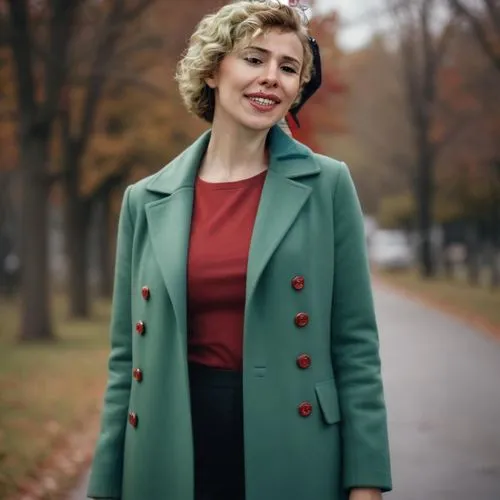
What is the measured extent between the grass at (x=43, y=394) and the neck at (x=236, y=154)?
4.02m

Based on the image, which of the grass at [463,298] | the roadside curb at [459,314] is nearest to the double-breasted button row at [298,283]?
the roadside curb at [459,314]

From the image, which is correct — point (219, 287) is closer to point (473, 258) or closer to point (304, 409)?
point (304, 409)

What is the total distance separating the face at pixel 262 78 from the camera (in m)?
3.06

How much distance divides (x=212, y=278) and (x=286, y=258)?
0.20 meters

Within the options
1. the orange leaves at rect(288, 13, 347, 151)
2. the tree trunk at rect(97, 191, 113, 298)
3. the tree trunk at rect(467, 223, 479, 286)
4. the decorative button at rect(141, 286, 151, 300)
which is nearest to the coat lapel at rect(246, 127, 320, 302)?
the decorative button at rect(141, 286, 151, 300)

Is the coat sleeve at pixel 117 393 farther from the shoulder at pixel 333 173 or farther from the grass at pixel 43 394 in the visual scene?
the grass at pixel 43 394

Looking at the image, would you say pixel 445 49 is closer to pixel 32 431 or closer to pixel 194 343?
pixel 32 431

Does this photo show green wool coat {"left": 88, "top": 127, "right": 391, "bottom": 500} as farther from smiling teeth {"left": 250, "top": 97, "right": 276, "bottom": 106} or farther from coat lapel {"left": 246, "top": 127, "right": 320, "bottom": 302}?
smiling teeth {"left": 250, "top": 97, "right": 276, "bottom": 106}

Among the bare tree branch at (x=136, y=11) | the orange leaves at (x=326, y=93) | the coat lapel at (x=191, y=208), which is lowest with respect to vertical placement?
the coat lapel at (x=191, y=208)

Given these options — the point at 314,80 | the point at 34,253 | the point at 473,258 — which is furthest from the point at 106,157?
the point at 314,80

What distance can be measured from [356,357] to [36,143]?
1510 cm

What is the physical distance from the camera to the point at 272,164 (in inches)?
125

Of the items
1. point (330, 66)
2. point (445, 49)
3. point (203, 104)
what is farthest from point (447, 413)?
point (445, 49)

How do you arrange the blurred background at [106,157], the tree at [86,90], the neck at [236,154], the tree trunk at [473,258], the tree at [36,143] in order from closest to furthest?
1. the neck at [236,154]
2. the blurred background at [106,157]
3. the tree at [36,143]
4. the tree at [86,90]
5. the tree trunk at [473,258]
